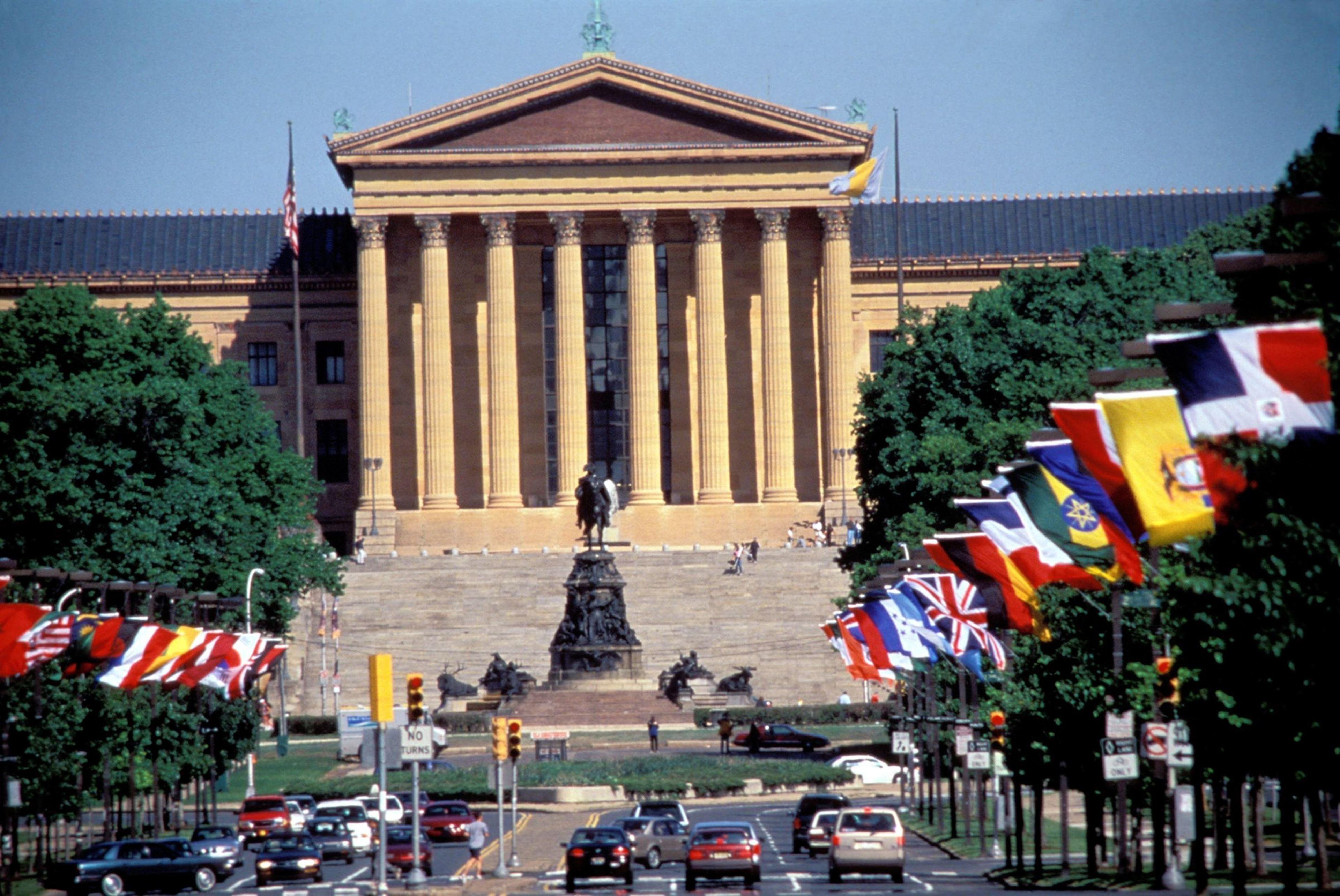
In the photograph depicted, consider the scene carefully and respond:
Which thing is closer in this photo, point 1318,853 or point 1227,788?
point 1318,853

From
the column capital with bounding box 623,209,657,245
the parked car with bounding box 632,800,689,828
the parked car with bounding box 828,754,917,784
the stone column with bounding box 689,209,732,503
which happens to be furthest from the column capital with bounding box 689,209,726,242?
the parked car with bounding box 632,800,689,828

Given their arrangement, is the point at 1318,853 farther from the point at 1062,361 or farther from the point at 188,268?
the point at 188,268

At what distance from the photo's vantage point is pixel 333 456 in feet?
467

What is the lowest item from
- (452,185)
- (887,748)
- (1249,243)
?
(887,748)

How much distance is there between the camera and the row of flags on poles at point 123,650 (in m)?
44.5

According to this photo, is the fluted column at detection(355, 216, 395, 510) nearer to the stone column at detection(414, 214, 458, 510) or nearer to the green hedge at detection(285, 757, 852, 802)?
the stone column at detection(414, 214, 458, 510)

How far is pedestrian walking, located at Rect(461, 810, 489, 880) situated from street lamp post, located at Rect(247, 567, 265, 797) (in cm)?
1749

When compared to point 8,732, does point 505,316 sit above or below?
above

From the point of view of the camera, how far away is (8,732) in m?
48.4

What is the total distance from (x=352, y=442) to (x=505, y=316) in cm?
1408

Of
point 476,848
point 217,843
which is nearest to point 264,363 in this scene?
point 217,843

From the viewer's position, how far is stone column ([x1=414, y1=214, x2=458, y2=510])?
134000 mm

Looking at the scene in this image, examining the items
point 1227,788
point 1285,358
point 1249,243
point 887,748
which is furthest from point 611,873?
point 1249,243

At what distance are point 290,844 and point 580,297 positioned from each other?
85651 millimetres
